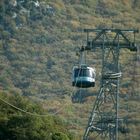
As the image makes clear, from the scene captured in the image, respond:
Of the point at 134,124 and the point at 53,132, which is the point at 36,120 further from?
the point at 134,124

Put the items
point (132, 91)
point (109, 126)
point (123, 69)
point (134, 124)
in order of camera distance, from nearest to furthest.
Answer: point (109, 126), point (134, 124), point (132, 91), point (123, 69)

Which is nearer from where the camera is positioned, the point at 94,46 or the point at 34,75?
the point at 94,46

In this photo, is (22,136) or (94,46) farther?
(22,136)

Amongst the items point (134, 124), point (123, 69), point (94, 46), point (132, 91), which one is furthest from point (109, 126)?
point (123, 69)

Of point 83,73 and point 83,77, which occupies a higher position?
point 83,73

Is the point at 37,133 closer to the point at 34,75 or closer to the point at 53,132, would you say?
the point at 53,132

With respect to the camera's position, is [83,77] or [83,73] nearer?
[83,77]

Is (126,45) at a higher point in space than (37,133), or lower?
higher

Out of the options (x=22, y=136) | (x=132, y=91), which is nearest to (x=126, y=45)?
(x=22, y=136)

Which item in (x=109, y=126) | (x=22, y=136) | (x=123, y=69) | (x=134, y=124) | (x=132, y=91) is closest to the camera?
(x=109, y=126)
